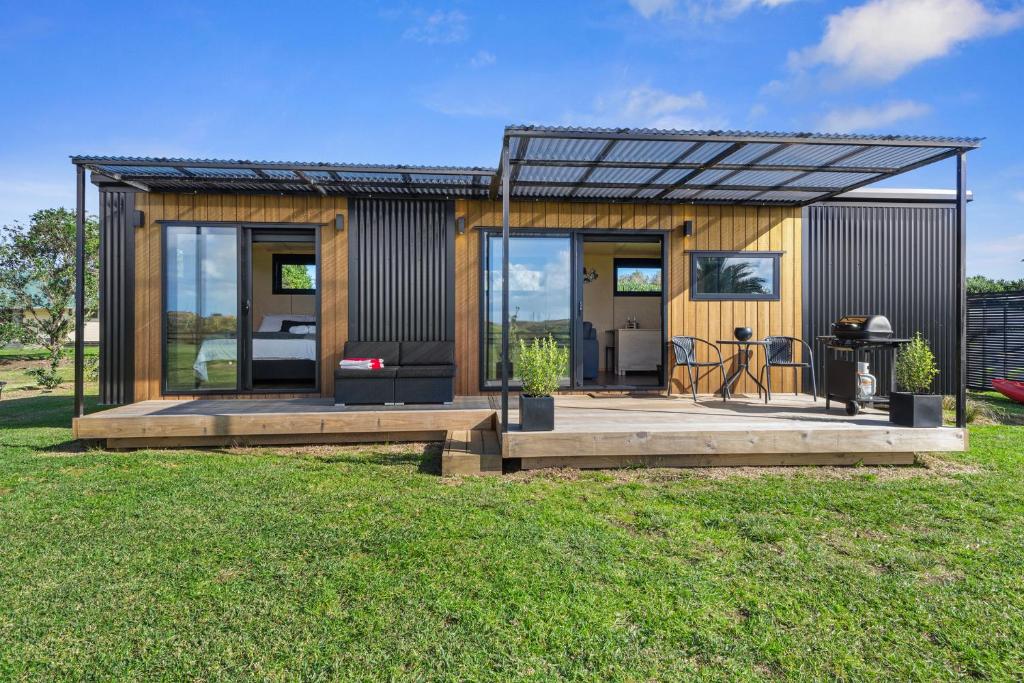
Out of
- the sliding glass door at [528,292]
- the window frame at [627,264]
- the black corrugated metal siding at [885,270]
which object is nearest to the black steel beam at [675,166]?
the sliding glass door at [528,292]

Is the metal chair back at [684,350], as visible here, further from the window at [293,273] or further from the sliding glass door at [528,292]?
the window at [293,273]

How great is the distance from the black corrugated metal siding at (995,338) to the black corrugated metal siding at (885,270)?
2.49 m

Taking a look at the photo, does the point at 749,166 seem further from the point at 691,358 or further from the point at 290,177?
the point at 290,177

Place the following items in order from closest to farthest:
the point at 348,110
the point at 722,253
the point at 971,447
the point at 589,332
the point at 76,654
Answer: the point at 76,654
the point at 971,447
the point at 722,253
the point at 589,332
the point at 348,110

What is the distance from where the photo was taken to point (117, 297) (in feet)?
21.1

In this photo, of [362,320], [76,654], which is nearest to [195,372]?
[362,320]

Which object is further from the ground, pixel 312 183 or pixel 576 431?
pixel 312 183

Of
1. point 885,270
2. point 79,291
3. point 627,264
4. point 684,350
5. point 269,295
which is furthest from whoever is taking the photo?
point 627,264

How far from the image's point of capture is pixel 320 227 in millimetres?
6688

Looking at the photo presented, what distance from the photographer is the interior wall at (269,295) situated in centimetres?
994

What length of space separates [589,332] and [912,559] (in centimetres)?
648

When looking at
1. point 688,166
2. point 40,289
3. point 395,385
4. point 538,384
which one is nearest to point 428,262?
point 395,385

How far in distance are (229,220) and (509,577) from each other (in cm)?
593

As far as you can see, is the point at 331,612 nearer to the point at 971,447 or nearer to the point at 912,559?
the point at 912,559
